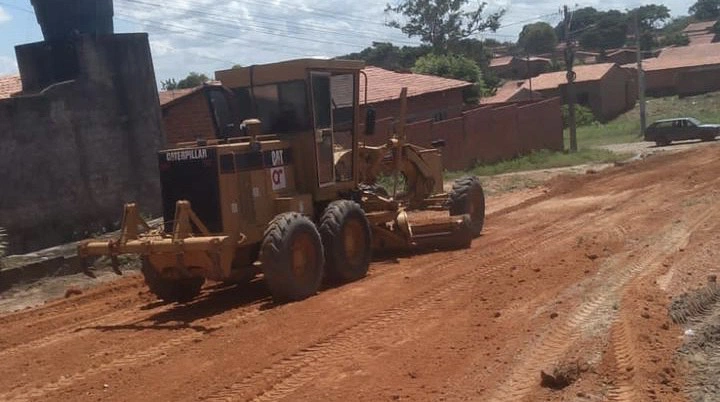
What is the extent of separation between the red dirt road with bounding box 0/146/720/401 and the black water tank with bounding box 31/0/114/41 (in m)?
9.36

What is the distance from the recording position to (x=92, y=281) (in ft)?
49.2

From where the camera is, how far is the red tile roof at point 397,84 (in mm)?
35447

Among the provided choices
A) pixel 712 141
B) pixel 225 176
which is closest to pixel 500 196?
pixel 225 176

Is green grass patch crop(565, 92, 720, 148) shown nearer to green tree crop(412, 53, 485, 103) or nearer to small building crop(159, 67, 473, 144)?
green tree crop(412, 53, 485, 103)

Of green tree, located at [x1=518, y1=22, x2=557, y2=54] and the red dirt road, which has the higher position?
green tree, located at [x1=518, y1=22, x2=557, y2=54]

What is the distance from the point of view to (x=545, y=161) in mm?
35219

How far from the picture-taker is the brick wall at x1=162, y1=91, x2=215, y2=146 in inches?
1123

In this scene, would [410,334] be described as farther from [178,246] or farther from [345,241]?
[345,241]

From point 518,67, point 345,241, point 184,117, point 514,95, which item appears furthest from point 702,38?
point 345,241

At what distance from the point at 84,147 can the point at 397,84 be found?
737 inches

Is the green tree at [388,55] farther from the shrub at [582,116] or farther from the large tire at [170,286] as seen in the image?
the large tire at [170,286]

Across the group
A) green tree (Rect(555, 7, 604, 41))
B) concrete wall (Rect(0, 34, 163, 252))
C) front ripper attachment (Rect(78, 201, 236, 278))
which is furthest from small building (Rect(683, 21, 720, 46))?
front ripper attachment (Rect(78, 201, 236, 278))

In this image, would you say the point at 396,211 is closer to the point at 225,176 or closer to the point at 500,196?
the point at 225,176

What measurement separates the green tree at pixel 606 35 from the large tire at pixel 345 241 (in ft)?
340
